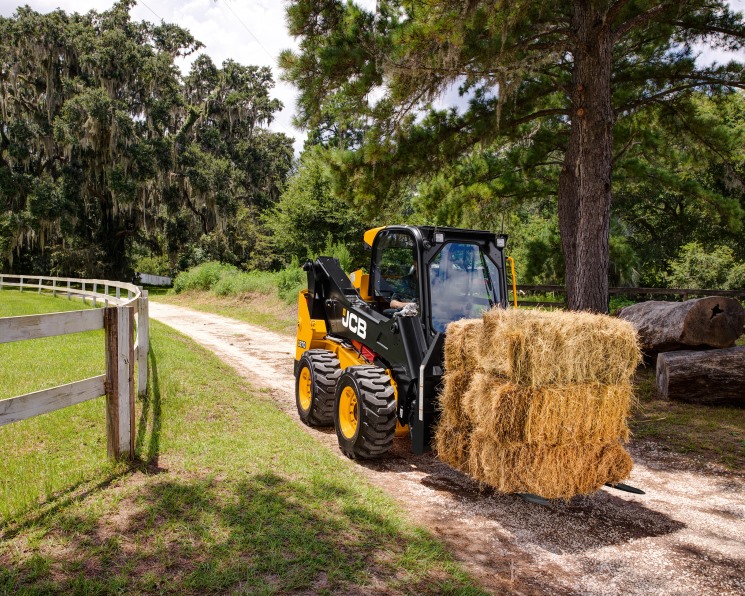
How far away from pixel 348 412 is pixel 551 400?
7.44 feet

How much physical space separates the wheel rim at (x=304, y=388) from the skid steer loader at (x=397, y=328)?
0.11 ft

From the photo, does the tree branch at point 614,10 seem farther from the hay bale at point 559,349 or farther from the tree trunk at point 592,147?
the hay bale at point 559,349

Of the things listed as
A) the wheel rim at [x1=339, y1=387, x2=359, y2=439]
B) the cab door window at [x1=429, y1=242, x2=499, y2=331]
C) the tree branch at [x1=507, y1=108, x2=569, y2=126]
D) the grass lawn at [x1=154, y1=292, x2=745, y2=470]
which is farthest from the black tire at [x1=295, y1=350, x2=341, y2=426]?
the tree branch at [x1=507, y1=108, x2=569, y2=126]

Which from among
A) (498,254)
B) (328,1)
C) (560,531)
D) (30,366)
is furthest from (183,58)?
(560,531)

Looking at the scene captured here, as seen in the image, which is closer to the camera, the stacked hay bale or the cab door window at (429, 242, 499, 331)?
the stacked hay bale

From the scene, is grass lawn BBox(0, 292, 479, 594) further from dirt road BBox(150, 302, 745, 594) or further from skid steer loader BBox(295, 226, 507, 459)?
skid steer loader BBox(295, 226, 507, 459)

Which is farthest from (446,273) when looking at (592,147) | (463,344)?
(592,147)

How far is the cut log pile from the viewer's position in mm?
7695

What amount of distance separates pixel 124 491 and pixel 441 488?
8.19 ft

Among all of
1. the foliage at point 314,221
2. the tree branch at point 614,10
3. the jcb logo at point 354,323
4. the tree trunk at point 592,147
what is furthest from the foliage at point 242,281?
the tree branch at point 614,10

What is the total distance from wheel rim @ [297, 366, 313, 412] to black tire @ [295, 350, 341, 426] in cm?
7

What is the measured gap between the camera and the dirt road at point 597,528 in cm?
337

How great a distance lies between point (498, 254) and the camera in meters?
5.54

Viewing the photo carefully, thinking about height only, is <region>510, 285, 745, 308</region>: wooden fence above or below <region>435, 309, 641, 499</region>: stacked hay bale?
above
